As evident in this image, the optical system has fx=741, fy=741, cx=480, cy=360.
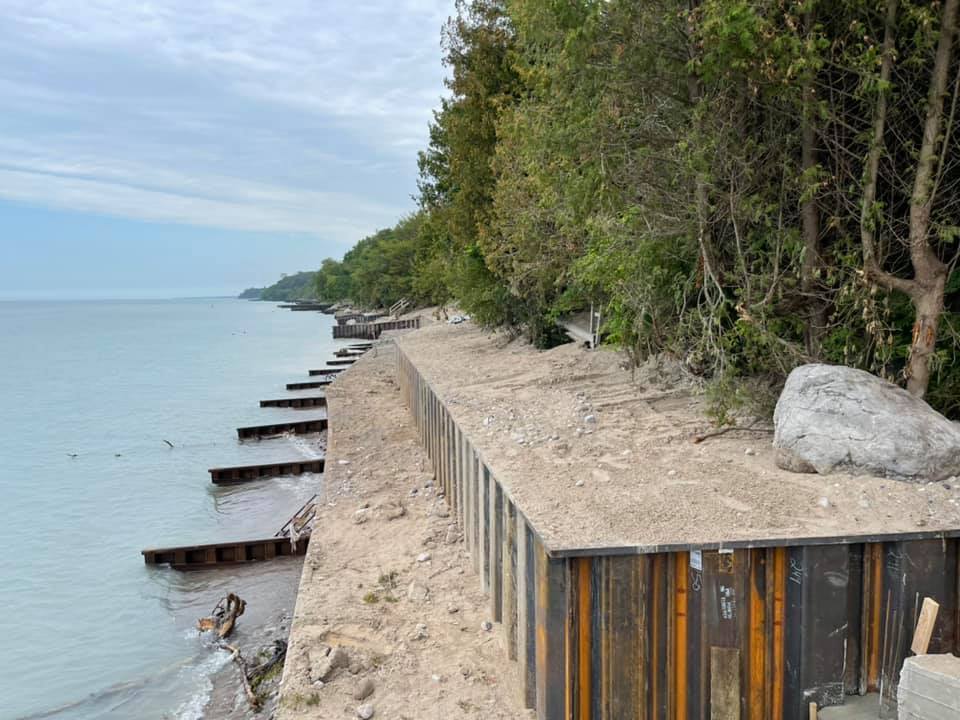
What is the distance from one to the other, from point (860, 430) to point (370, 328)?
215 ft

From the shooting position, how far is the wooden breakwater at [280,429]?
2675 cm

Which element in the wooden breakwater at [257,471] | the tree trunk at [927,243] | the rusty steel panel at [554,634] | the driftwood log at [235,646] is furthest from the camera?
the wooden breakwater at [257,471]

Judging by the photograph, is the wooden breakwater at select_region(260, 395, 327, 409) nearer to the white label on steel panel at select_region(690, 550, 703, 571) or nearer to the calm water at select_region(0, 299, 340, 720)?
the calm water at select_region(0, 299, 340, 720)

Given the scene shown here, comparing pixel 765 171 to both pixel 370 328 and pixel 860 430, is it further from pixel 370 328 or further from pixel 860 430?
pixel 370 328

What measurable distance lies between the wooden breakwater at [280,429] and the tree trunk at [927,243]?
2206cm

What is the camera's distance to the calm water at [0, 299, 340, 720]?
10.6m

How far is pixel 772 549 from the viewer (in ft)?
17.1

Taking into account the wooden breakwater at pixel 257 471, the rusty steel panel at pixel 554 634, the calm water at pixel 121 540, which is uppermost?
the rusty steel panel at pixel 554 634

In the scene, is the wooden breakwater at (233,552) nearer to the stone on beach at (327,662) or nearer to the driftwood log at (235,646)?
the driftwood log at (235,646)

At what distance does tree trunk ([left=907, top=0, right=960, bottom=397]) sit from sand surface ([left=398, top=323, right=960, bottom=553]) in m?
1.59

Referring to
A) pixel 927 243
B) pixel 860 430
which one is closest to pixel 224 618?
pixel 860 430

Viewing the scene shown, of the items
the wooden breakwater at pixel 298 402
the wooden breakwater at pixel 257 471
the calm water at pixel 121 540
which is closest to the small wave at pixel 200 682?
the calm water at pixel 121 540

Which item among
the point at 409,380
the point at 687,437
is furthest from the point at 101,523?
the point at 687,437

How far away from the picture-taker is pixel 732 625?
521cm
